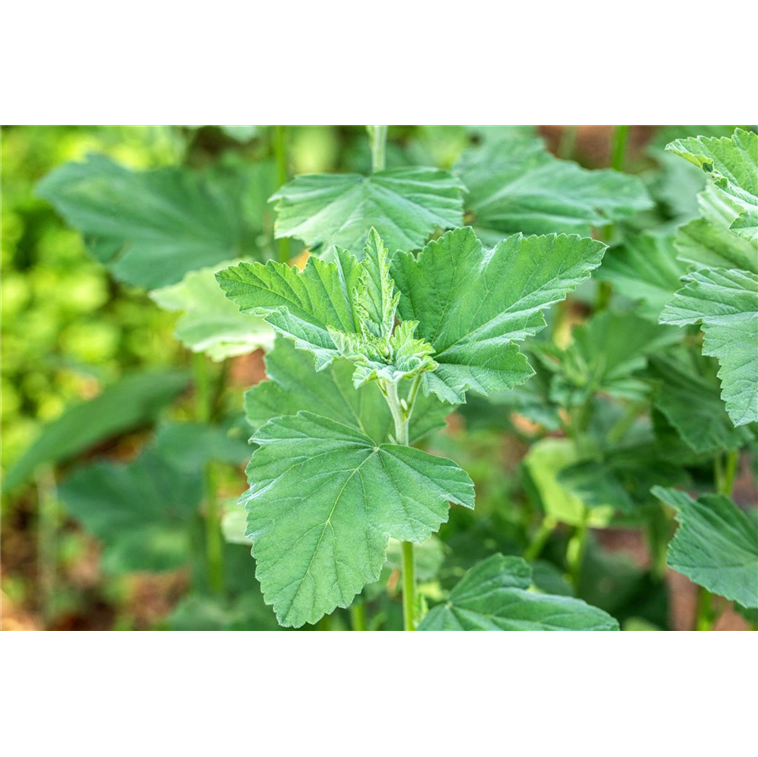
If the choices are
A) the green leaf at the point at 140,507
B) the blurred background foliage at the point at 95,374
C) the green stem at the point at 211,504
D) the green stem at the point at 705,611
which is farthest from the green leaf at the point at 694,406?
the green leaf at the point at 140,507

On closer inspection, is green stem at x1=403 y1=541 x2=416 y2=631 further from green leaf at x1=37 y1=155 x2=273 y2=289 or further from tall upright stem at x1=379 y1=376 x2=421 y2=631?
green leaf at x1=37 y1=155 x2=273 y2=289

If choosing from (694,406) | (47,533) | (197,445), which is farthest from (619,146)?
(47,533)

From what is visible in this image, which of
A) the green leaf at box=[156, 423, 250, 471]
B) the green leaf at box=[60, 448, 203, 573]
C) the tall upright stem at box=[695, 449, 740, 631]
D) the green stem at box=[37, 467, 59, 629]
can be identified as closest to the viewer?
the tall upright stem at box=[695, 449, 740, 631]

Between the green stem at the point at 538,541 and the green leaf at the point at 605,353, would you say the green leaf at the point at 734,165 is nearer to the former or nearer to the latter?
Answer: the green leaf at the point at 605,353

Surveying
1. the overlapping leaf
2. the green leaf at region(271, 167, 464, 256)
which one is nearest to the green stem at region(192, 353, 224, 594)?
the green leaf at region(271, 167, 464, 256)

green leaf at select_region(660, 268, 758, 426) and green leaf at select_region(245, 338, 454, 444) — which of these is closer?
green leaf at select_region(660, 268, 758, 426)

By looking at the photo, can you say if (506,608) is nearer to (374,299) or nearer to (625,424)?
(374,299)
